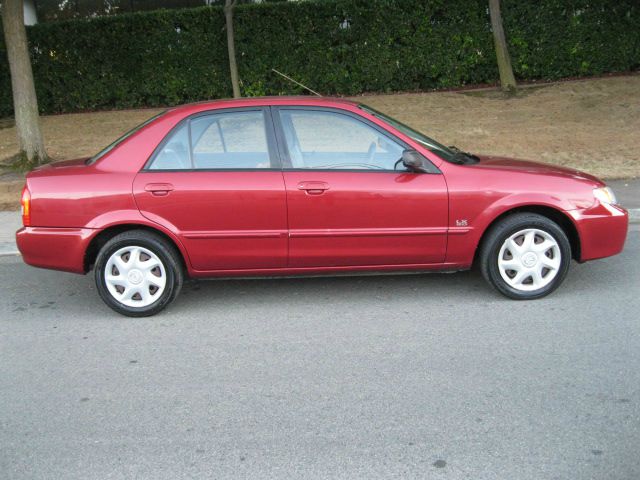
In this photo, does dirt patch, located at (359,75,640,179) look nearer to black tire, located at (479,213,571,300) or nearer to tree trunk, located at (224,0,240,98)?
tree trunk, located at (224,0,240,98)

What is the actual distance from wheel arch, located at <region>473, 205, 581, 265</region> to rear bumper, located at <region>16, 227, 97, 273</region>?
288 cm

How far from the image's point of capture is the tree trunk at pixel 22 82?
1034 centimetres

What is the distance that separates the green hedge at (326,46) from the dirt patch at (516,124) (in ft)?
1.80

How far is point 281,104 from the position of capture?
5.18 meters

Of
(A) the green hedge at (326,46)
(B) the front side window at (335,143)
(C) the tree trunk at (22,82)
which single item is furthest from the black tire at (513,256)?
(A) the green hedge at (326,46)

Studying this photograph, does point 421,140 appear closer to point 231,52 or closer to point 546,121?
point 546,121

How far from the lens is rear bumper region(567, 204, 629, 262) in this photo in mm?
5098

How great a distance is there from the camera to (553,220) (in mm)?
5273

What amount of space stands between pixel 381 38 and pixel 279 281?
984 cm

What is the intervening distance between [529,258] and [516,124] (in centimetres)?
767

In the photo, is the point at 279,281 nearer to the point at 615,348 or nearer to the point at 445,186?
the point at 445,186

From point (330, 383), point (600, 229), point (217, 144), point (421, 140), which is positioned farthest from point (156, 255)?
point (600, 229)

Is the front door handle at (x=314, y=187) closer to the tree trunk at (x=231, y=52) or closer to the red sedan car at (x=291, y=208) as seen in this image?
the red sedan car at (x=291, y=208)

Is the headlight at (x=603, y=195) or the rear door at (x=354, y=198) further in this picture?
the headlight at (x=603, y=195)
